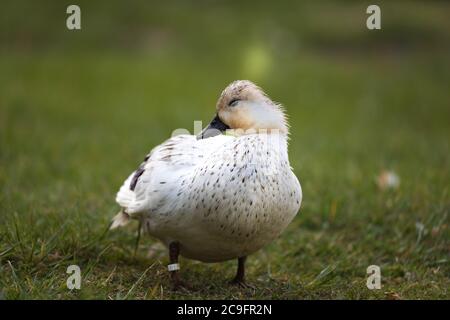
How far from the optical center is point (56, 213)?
4.84 m

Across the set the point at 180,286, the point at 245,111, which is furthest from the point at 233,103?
the point at 180,286

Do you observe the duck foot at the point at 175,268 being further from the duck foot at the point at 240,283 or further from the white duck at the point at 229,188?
the duck foot at the point at 240,283

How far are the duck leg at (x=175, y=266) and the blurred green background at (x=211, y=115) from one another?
0.34 ft

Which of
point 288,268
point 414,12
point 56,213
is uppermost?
point 414,12

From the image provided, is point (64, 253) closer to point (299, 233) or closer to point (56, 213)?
point (56, 213)

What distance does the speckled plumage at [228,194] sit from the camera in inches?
143

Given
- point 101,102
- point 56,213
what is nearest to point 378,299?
point 56,213

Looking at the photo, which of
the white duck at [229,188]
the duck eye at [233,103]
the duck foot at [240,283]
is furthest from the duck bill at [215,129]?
the duck foot at [240,283]

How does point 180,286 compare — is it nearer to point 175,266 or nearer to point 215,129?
point 175,266

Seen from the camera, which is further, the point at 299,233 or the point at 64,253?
the point at 299,233

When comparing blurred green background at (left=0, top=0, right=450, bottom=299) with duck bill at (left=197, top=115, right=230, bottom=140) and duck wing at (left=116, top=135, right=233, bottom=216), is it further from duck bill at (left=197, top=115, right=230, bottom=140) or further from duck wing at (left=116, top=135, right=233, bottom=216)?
duck bill at (left=197, top=115, right=230, bottom=140)

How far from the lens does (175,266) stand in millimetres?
3920

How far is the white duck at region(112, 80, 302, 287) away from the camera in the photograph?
3631 millimetres
